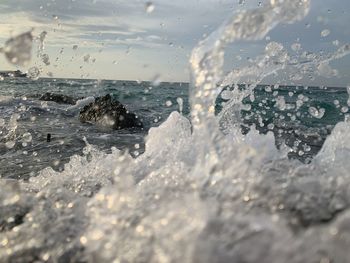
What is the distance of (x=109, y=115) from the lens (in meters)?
13.6

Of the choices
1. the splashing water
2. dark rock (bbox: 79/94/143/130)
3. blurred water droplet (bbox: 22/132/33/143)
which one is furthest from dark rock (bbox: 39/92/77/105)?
the splashing water

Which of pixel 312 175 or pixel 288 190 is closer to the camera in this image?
pixel 288 190

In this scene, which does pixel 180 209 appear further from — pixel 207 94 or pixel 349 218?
pixel 207 94

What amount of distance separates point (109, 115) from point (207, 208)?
36.9ft

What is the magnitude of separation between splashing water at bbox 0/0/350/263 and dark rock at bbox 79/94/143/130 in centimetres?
836

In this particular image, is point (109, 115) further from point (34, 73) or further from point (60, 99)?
point (60, 99)

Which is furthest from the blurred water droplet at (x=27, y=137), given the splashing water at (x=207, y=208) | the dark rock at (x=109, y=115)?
the splashing water at (x=207, y=208)

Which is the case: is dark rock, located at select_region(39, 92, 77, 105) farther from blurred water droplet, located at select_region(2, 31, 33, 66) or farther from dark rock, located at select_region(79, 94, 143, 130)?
blurred water droplet, located at select_region(2, 31, 33, 66)

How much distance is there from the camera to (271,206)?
2.95 meters

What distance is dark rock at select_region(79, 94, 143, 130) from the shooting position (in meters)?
13.0

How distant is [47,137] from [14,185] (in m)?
5.59

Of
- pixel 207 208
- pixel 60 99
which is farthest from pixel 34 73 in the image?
pixel 60 99

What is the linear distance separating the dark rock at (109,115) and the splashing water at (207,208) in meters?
8.36

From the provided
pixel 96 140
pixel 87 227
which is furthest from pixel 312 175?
pixel 96 140
